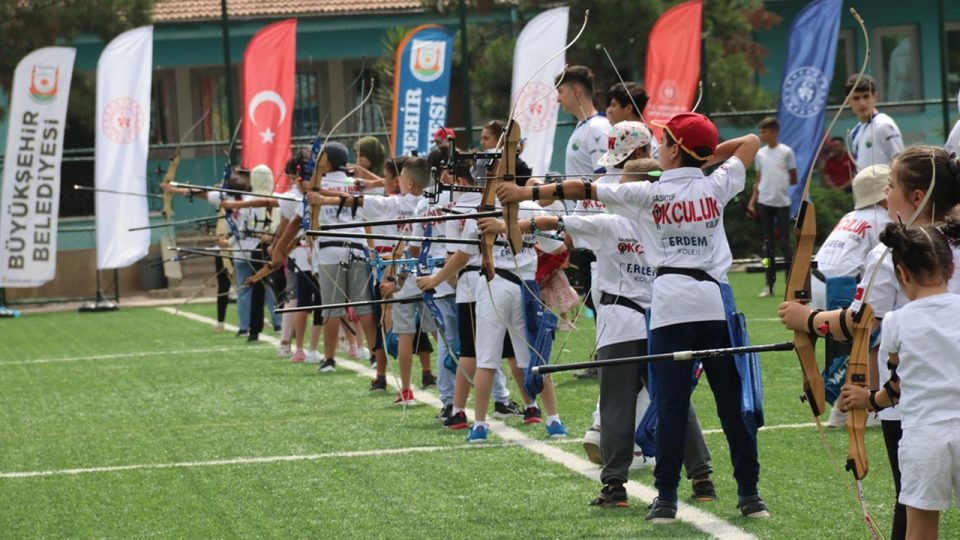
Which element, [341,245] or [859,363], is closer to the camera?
[859,363]

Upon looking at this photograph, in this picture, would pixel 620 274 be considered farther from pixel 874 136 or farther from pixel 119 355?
pixel 119 355

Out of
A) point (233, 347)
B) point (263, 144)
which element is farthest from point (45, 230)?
point (233, 347)

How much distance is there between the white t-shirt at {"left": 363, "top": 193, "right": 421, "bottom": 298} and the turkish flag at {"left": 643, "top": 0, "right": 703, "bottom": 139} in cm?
848

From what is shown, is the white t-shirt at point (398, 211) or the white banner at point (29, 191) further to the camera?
the white banner at point (29, 191)

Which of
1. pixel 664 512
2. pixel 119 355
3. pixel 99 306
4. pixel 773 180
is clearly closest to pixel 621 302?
pixel 664 512

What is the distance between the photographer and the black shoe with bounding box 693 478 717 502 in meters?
7.38

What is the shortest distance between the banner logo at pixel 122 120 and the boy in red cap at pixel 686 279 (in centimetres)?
1513

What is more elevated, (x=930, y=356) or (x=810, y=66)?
(x=810, y=66)

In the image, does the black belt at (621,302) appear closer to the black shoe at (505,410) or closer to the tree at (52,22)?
the black shoe at (505,410)

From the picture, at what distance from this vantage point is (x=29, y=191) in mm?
20938

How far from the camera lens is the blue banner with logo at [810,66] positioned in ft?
61.0

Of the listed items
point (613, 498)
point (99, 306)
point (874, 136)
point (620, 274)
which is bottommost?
point (99, 306)

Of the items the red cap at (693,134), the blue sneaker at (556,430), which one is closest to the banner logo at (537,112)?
the blue sneaker at (556,430)

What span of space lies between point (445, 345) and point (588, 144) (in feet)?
5.39
